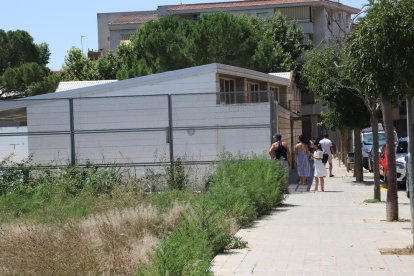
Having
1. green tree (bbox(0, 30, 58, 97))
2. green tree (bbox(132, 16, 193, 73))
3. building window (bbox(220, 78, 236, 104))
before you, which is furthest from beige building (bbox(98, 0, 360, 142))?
building window (bbox(220, 78, 236, 104))

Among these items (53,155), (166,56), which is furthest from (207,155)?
(166,56)

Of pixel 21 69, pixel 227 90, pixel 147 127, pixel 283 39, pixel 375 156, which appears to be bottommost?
pixel 375 156

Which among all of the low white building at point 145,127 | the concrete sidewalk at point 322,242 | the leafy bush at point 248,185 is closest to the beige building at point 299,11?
the low white building at point 145,127

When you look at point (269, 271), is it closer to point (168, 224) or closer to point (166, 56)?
point (168, 224)

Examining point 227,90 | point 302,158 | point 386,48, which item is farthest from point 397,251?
point 227,90

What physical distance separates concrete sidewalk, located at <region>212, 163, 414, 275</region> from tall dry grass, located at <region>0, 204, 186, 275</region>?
115 cm

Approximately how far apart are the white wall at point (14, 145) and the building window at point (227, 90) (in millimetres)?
6099

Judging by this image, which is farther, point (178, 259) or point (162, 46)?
point (162, 46)

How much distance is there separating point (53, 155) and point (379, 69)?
14.4 meters

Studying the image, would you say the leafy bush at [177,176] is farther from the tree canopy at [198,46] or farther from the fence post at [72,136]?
the tree canopy at [198,46]

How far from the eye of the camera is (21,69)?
2048 inches

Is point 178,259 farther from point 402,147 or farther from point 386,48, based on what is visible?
point 402,147

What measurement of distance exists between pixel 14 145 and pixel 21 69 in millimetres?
29843

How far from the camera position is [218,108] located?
76.3 feet
